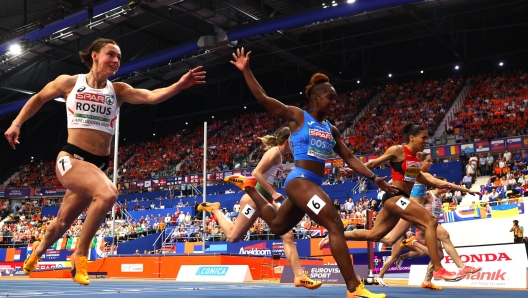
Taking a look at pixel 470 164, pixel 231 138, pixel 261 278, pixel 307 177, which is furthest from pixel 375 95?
pixel 307 177

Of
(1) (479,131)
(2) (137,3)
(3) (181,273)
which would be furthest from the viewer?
(1) (479,131)

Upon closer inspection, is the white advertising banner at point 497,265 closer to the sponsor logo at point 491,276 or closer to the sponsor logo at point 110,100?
the sponsor logo at point 491,276

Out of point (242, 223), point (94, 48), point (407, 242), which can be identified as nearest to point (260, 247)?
point (407, 242)

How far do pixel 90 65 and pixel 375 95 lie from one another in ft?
116

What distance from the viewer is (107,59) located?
5371mm

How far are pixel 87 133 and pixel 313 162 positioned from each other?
7.48 ft

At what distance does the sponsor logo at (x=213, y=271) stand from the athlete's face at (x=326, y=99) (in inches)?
414

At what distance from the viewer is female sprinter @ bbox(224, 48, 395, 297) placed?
5.17 meters

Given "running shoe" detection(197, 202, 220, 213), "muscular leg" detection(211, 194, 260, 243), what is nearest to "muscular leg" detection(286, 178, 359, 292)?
"muscular leg" detection(211, 194, 260, 243)

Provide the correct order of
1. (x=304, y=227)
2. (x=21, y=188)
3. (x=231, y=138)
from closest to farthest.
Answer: (x=304, y=227), (x=231, y=138), (x=21, y=188)

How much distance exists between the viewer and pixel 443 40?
113 ft

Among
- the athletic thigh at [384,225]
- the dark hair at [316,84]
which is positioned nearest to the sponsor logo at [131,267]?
the athletic thigh at [384,225]

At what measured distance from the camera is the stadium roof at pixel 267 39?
27609 millimetres

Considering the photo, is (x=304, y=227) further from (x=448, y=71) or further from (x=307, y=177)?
(x=448, y=71)
